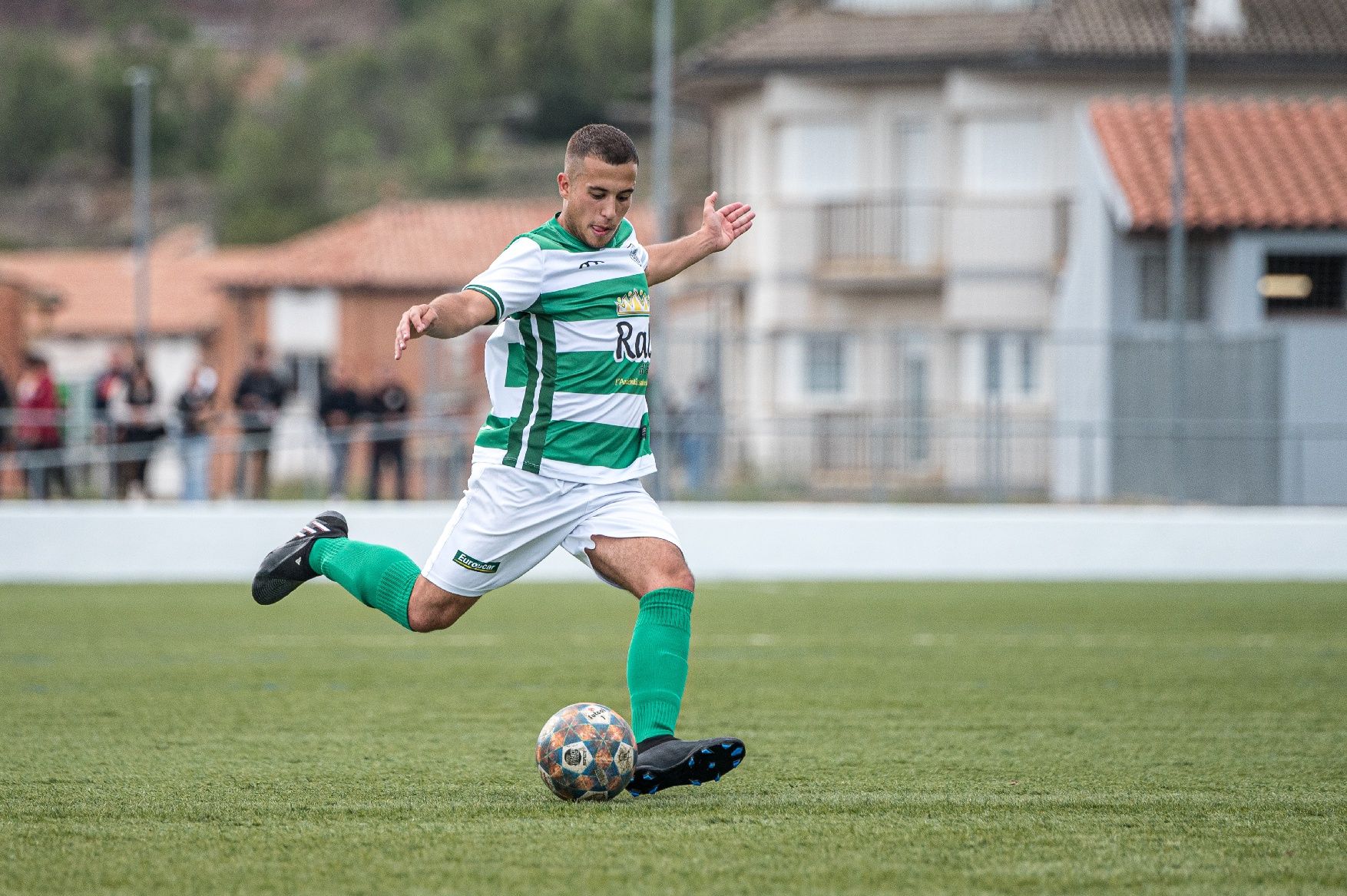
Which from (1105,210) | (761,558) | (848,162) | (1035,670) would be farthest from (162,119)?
(1035,670)

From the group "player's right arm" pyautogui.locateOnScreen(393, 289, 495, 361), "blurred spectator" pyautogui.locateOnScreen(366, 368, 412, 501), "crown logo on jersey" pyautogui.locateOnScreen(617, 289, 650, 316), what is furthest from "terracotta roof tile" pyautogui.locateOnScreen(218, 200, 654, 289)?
"player's right arm" pyautogui.locateOnScreen(393, 289, 495, 361)

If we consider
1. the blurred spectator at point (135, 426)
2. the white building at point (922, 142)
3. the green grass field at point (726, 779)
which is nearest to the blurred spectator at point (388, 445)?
the blurred spectator at point (135, 426)

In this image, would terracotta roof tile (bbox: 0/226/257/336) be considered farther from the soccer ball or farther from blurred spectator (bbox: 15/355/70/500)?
the soccer ball

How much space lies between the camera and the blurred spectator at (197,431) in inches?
712

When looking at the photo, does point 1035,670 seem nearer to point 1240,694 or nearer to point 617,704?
point 1240,694

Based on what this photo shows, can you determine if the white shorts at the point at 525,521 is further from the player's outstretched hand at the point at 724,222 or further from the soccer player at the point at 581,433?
the player's outstretched hand at the point at 724,222

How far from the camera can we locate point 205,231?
7106 centimetres

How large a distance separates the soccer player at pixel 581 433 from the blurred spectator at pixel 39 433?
12.7 metres

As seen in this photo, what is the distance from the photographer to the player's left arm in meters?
6.15

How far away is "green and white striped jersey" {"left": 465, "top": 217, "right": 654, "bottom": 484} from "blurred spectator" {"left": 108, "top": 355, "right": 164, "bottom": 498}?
13014mm

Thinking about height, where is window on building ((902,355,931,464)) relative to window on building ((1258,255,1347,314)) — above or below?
below

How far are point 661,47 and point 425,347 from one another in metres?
4.97

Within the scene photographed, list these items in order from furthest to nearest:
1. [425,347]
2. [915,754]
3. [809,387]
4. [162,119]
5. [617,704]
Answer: [162,119] → [809,387] → [425,347] → [617,704] → [915,754]

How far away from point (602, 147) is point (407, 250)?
148 feet
